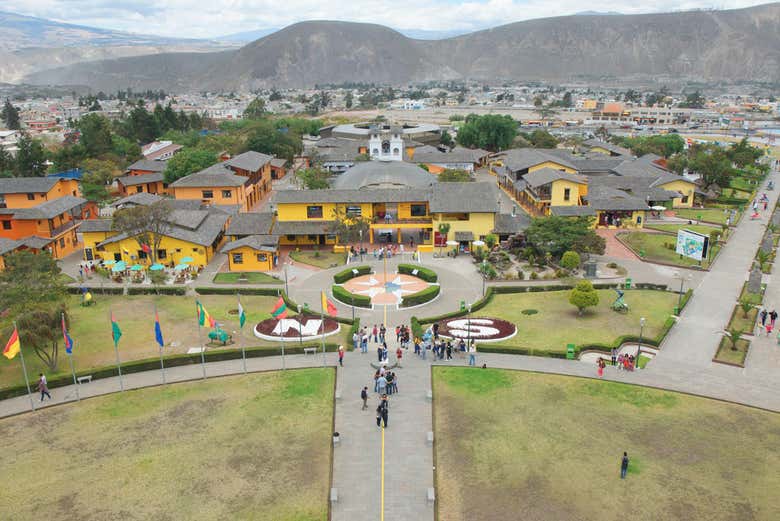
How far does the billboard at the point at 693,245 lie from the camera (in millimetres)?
51906

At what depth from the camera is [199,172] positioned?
262 ft

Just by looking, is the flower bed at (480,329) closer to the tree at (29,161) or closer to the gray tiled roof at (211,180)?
the gray tiled roof at (211,180)

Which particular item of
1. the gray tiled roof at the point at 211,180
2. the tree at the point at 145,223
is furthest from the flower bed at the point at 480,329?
the gray tiled roof at the point at 211,180

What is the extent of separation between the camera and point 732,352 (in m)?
36.0

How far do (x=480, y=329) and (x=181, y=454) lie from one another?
2066 cm

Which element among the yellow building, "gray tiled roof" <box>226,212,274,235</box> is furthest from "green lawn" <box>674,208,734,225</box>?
the yellow building

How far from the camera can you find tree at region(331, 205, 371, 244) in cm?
5717

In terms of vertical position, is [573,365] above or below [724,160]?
below

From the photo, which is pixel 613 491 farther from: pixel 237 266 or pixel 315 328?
pixel 237 266

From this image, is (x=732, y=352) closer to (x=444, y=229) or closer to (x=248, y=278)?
(x=444, y=229)

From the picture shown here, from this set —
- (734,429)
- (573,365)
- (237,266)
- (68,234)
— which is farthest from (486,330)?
(68,234)

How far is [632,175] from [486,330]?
55.1 metres

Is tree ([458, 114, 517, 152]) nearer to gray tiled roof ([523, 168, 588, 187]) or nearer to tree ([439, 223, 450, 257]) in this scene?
gray tiled roof ([523, 168, 588, 187])

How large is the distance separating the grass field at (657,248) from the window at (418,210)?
828 inches
